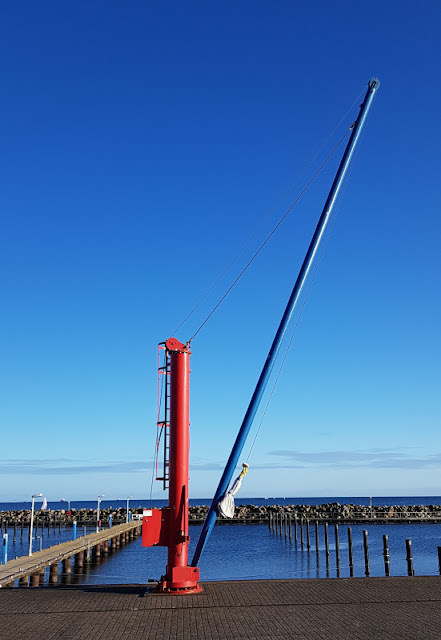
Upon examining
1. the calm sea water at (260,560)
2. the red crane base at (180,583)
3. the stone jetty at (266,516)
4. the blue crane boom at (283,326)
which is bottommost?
the calm sea water at (260,560)

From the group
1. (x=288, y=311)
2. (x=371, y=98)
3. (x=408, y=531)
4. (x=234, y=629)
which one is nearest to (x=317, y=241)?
(x=288, y=311)

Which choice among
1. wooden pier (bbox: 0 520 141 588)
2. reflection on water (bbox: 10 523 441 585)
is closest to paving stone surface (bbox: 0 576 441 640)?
wooden pier (bbox: 0 520 141 588)

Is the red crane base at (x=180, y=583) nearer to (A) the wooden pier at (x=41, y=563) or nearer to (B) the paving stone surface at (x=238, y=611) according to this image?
(B) the paving stone surface at (x=238, y=611)

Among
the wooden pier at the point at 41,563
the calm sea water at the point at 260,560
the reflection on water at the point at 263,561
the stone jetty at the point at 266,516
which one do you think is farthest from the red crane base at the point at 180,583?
the stone jetty at the point at 266,516

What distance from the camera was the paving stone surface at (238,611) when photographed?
11055 millimetres

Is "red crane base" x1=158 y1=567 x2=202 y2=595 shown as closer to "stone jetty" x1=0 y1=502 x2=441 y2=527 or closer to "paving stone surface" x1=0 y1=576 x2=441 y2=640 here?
"paving stone surface" x1=0 y1=576 x2=441 y2=640

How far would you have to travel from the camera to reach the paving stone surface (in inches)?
435

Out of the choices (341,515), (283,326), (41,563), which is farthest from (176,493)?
(341,515)

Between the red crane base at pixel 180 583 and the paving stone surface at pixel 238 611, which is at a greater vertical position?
the red crane base at pixel 180 583

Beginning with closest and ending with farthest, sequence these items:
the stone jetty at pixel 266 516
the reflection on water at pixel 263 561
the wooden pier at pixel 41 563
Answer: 1. the wooden pier at pixel 41 563
2. the reflection on water at pixel 263 561
3. the stone jetty at pixel 266 516

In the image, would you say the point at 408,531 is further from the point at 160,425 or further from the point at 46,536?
the point at 160,425

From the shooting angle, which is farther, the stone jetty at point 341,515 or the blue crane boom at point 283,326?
the stone jetty at point 341,515

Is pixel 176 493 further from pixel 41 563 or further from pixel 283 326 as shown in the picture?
pixel 41 563

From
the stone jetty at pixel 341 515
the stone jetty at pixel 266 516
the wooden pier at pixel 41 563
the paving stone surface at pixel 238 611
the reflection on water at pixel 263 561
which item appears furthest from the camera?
the stone jetty at pixel 266 516
